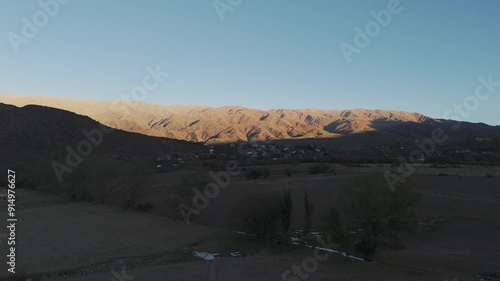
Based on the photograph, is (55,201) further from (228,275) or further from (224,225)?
(228,275)

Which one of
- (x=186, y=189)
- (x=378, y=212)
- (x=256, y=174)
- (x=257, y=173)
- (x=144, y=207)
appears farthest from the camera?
(x=257, y=173)

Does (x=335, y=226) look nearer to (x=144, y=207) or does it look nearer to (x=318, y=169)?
(x=144, y=207)

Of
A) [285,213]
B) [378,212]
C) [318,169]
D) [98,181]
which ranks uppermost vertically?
[318,169]

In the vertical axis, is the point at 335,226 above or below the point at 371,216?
below

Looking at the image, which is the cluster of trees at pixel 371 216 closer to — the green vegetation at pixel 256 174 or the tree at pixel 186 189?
the tree at pixel 186 189

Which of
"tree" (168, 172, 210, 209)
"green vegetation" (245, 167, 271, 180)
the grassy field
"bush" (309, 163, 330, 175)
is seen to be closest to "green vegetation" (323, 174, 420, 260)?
the grassy field

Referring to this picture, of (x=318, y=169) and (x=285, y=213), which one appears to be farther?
(x=318, y=169)

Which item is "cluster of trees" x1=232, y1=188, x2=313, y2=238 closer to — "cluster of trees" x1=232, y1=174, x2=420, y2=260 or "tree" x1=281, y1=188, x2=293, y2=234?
"tree" x1=281, y1=188, x2=293, y2=234

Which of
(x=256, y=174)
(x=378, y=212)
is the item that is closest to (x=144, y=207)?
(x=256, y=174)
